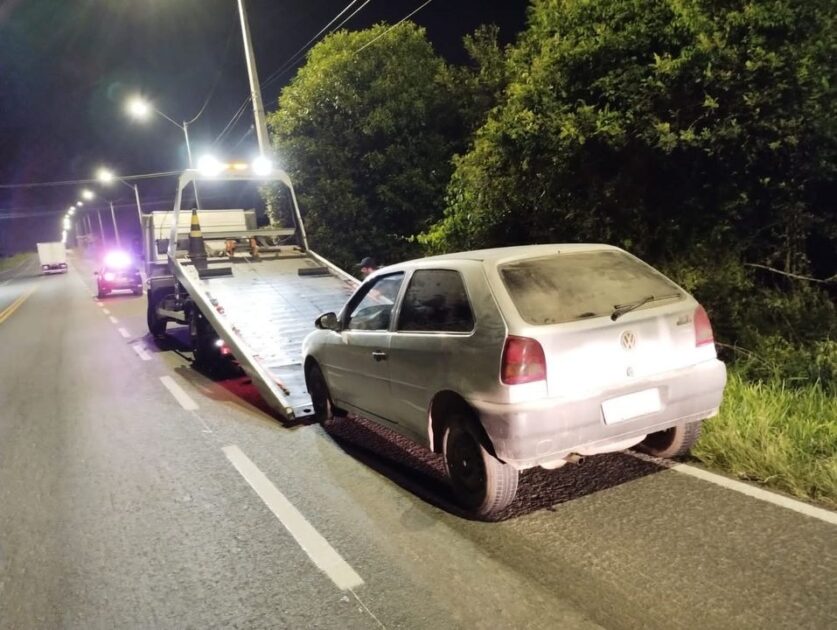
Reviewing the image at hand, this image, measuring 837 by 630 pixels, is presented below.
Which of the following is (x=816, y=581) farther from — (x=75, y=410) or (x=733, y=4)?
(x=75, y=410)

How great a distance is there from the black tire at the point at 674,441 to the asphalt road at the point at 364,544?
15 centimetres

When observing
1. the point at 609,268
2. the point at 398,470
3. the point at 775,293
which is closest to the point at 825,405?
the point at 609,268

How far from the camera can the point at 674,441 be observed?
4.46 metres

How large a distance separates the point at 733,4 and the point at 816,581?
18.8 ft

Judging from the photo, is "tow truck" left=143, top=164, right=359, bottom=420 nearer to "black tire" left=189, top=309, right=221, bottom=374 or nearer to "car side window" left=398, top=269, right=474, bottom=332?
"black tire" left=189, top=309, right=221, bottom=374

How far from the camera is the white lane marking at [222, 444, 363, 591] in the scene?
335 centimetres

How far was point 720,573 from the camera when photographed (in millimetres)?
3096

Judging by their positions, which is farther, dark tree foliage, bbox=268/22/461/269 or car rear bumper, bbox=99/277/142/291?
car rear bumper, bbox=99/277/142/291

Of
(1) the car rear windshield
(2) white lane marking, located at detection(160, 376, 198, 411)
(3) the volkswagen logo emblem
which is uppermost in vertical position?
(1) the car rear windshield

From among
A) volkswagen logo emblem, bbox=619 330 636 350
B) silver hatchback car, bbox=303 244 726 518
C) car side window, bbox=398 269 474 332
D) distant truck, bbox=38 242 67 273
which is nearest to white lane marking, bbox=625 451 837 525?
silver hatchback car, bbox=303 244 726 518

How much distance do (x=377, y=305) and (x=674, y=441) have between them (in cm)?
246

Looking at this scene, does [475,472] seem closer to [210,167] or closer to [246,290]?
[246,290]

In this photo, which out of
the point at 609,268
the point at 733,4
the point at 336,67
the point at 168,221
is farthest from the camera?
the point at 336,67

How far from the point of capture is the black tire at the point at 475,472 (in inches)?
148
